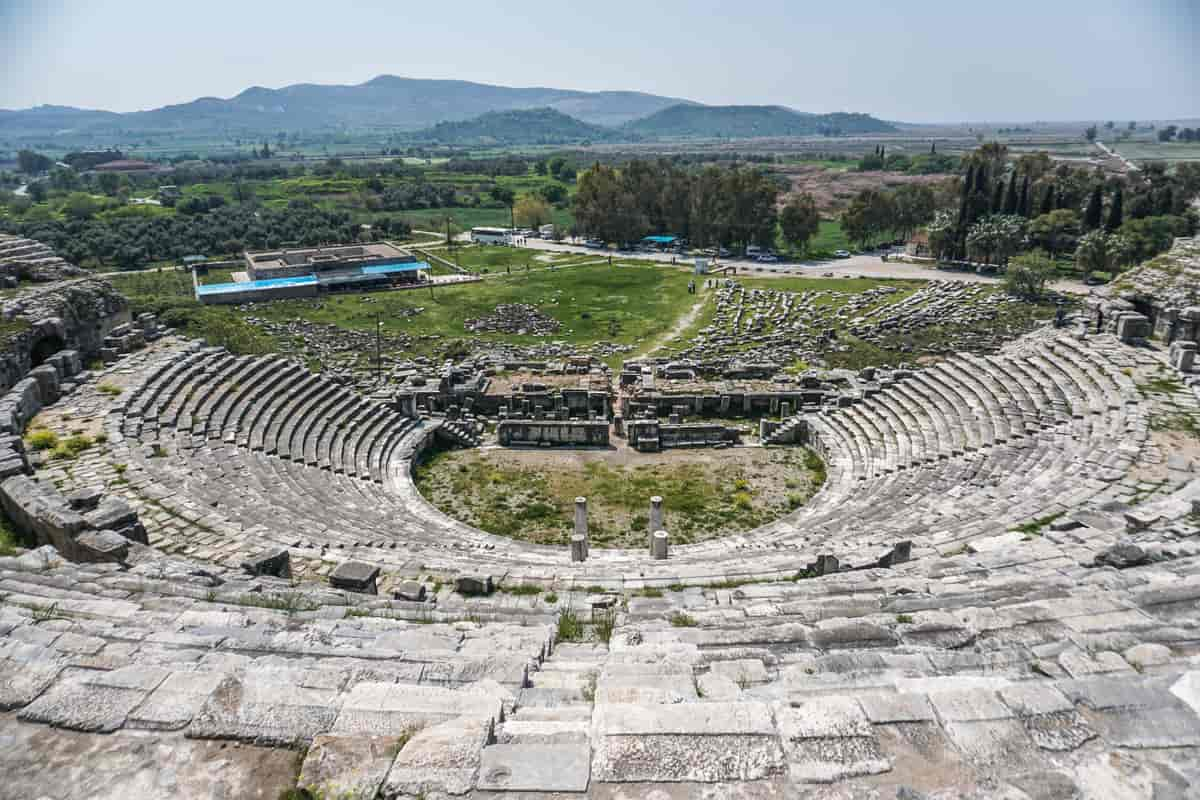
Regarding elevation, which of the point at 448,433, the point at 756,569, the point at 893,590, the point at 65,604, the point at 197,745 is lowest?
Result: the point at 448,433

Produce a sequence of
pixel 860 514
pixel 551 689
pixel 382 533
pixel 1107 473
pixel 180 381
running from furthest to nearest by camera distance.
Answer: pixel 180 381 → pixel 860 514 → pixel 382 533 → pixel 1107 473 → pixel 551 689

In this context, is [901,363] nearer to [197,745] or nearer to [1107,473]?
[1107,473]

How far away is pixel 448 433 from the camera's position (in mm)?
29703

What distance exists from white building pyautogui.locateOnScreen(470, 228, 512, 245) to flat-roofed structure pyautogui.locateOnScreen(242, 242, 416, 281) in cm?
1682

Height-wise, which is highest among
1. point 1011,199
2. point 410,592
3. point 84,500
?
point 1011,199

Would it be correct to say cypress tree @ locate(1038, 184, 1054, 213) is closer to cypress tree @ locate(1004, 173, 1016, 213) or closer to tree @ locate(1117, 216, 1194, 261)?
cypress tree @ locate(1004, 173, 1016, 213)

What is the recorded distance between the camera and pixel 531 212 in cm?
9894

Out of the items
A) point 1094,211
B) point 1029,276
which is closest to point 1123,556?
point 1029,276

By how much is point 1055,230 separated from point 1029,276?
1815cm

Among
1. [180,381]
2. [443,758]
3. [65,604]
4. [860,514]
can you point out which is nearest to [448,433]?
[180,381]

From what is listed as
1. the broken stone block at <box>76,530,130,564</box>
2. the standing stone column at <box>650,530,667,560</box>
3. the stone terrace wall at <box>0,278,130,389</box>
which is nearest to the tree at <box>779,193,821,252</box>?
the stone terrace wall at <box>0,278,130,389</box>

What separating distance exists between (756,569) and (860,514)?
21.9 ft

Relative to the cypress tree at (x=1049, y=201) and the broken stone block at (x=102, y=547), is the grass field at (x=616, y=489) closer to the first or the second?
the broken stone block at (x=102, y=547)

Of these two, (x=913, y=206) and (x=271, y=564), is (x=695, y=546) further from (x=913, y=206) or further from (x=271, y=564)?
(x=913, y=206)
